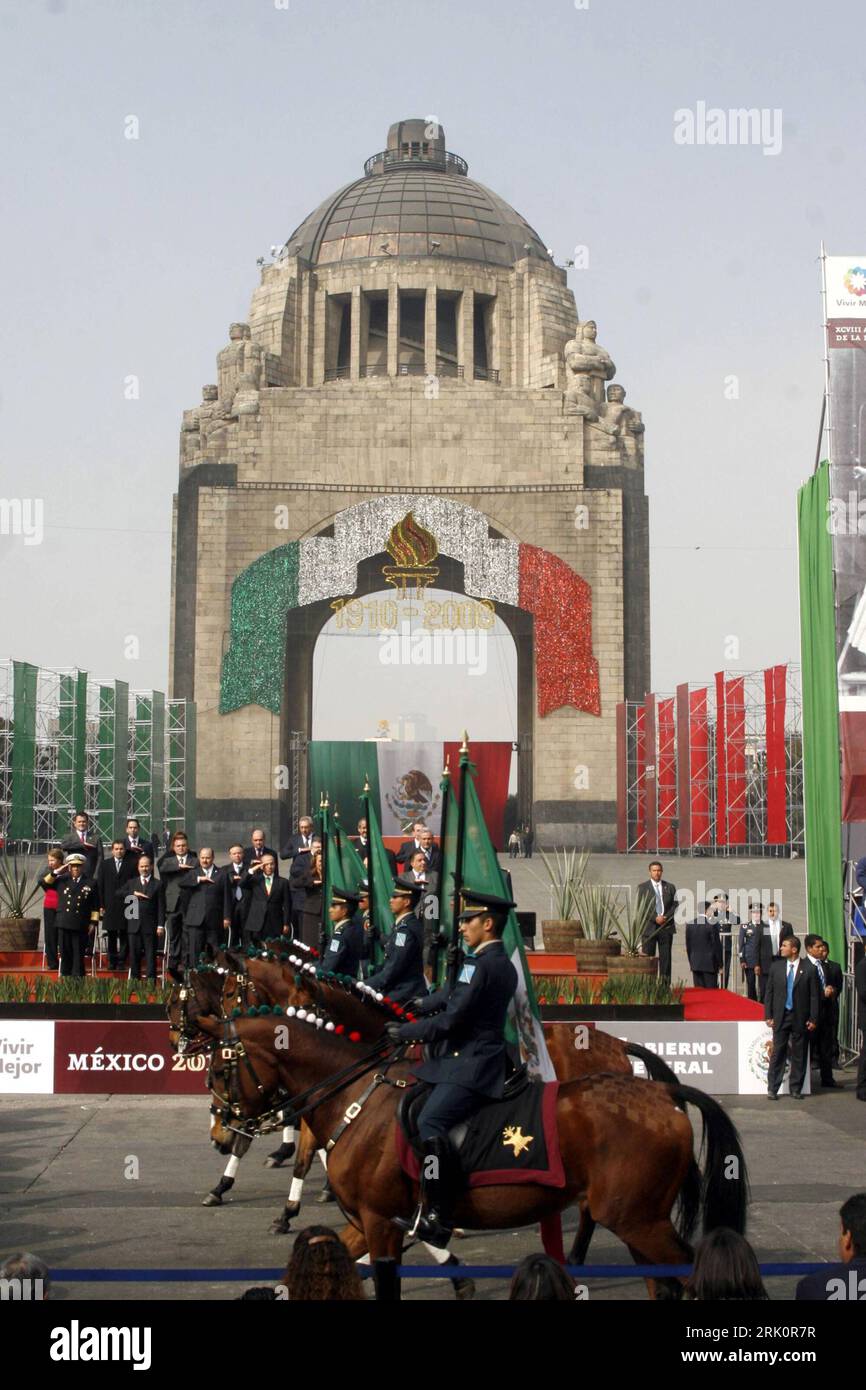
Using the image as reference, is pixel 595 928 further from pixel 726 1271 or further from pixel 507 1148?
pixel 726 1271

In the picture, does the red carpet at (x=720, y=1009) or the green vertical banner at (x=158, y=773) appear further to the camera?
the green vertical banner at (x=158, y=773)

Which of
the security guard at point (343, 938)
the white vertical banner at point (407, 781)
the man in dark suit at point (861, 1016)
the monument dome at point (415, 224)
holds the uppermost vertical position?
the monument dome at point (415, 224)

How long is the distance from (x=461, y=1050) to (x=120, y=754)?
141ft

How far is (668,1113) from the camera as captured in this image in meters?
7.25

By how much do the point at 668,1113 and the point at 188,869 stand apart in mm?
12685

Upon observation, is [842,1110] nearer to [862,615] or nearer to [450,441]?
[862,615]

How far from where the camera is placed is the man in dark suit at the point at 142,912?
63.2 ft

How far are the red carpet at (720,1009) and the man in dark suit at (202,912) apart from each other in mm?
5694

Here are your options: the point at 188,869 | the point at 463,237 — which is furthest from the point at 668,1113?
the point at 463,237

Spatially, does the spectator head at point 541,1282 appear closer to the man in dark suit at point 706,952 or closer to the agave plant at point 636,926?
the agave plant at point 636,926

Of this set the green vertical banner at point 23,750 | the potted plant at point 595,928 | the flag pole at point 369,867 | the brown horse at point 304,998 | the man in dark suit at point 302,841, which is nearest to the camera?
the brown horse at point 304,998

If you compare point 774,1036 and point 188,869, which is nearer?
point 774,1036

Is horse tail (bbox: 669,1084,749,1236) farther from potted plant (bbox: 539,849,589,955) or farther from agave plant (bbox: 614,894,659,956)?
potted plant (bbox: 539,849,589,955)

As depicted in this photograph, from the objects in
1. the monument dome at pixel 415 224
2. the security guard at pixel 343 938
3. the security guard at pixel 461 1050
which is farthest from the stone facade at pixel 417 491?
the security guard at pixel 461 1050
